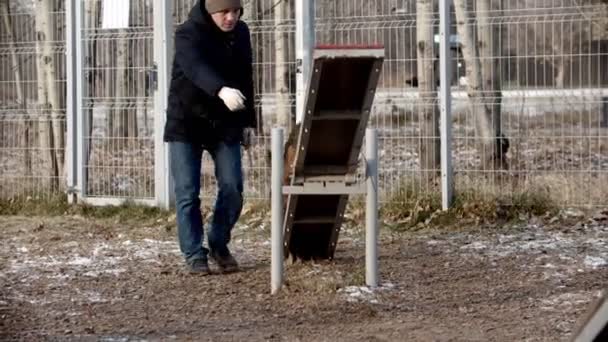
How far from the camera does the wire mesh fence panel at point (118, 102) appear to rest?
12.1 metres

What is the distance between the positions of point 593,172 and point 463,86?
144 centimetres

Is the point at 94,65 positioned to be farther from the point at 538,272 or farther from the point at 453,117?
the point at 538,272

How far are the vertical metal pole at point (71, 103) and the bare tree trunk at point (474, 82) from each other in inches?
154

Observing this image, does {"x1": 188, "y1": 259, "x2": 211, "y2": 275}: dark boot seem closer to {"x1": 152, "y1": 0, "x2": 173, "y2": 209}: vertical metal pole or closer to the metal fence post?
{"x1": 152, "y1": 0, "x2": 173, "y2": 209}: vertical metal pole

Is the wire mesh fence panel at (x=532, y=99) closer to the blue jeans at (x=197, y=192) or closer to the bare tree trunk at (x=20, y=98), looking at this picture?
the blue jeans at (x=197, y=192)

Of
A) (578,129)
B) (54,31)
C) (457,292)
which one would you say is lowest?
(457,292)

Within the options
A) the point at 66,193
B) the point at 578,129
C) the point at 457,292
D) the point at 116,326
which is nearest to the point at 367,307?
the point at 457,292

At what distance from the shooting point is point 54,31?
41.5 ft

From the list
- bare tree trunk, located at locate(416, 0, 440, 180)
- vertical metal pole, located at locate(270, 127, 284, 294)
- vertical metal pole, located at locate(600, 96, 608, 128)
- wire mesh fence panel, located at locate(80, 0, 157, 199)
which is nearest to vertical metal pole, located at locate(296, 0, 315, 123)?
bare tree trunk, located at locate(416, 0, 440, 180)

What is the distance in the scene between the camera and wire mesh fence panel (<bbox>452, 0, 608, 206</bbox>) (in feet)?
34.7

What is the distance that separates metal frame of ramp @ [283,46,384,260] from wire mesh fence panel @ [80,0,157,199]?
4.07m

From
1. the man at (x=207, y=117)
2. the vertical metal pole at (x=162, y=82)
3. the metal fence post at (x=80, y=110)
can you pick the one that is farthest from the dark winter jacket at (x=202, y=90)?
the metal fence post at (x=80, y=110)

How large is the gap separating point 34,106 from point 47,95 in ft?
0.59

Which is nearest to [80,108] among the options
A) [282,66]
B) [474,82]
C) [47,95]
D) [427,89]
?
[47,95]
